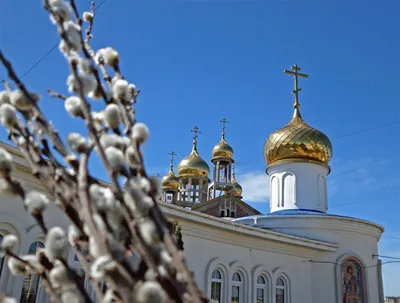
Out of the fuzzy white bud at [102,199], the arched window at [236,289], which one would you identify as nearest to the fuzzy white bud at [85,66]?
the fuzzy white bud at [102,199]

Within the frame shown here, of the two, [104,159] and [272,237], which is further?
[272,237]

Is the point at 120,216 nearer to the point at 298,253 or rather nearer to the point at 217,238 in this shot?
the point at 217,238

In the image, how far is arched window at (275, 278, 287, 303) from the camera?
11500 millimetres

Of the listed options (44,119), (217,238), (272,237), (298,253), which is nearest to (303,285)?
(298,253)

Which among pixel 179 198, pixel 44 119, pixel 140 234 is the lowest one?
pixel 140 234

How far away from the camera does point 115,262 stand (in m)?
1.03

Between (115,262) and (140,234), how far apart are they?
120mm

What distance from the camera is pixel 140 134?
4.33 feet

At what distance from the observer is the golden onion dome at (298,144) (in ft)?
50.4

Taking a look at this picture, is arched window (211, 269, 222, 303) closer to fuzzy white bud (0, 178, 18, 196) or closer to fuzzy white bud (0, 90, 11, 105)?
fuzzy white bud (0, 90, 11, 105)

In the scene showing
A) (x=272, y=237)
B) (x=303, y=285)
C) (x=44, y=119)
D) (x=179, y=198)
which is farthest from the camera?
(x=179, y=198)

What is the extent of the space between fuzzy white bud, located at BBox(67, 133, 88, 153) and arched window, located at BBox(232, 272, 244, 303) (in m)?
9.63

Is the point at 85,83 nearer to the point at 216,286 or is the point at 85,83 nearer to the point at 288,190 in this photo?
the point at 216,286

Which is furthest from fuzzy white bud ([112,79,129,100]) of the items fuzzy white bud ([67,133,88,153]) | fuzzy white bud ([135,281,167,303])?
fuzzy white bud ([135,281,167,303])
